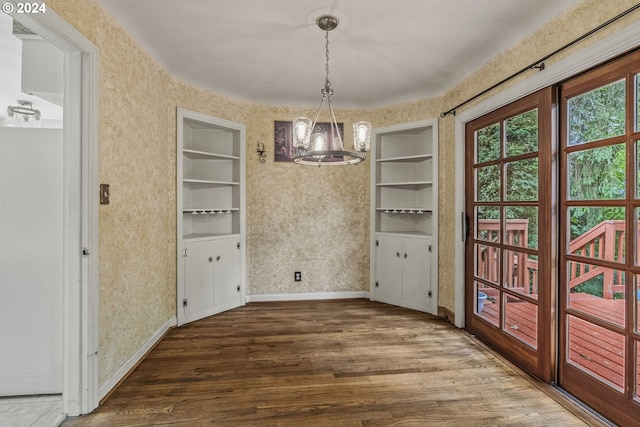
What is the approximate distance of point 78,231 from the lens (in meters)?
1.79

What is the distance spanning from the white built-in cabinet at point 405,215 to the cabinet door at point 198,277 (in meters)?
2.06

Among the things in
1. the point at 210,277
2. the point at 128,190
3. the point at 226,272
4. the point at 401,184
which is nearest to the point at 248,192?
the point at 226,272

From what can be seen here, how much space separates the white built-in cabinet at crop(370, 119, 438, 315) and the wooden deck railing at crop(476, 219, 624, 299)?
2.46ft

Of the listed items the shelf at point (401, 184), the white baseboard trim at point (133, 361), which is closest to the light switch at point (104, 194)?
the white baseboard trim at point (133, 361)

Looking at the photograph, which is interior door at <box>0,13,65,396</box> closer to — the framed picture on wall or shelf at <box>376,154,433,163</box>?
the framed picture on wall

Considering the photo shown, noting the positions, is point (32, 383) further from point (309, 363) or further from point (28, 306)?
point (309, 363)

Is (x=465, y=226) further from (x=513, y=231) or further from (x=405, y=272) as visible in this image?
(x=405, y=272)

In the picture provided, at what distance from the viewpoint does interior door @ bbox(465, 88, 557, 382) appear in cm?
213

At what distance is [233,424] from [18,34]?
273 centimetres

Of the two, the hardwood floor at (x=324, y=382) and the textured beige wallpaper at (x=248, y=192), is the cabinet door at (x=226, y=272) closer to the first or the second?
the textured beige wallpaper at (x=248, y=192)

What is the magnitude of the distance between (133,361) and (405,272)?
2902 mm

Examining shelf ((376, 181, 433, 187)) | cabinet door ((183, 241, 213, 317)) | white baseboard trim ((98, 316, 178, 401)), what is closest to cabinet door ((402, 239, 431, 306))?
shelf ((376, 181, 433, 187))

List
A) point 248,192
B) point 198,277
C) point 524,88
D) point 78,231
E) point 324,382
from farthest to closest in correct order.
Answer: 1. point 248,192
2. point 198,277
3. point 524,88
4. point 324,382
5. point 78,231

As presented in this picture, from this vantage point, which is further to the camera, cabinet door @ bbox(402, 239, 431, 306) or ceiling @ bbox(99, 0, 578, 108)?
cabinet door @ bbox(402, 239, 431, 306)
